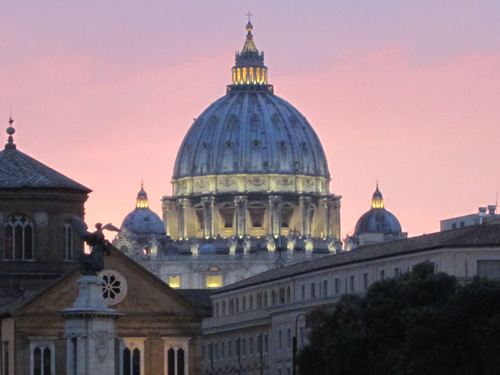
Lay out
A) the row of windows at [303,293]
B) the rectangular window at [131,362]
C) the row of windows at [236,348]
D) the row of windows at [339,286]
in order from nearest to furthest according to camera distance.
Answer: the row of windows at [339,286], the row of windows at [303,293], the rectangular window at [131,362], the row of windows at [236,348]

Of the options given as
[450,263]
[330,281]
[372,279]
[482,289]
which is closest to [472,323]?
[482,289]

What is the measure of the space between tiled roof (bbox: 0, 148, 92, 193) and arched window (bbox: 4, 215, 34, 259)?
1754 millimetres

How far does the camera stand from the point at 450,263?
11569cm

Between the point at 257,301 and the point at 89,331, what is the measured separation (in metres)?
65.4

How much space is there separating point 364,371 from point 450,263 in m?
11.4

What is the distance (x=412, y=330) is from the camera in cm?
10112

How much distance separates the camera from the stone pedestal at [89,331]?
89000mm

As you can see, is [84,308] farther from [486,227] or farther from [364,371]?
[486,227]

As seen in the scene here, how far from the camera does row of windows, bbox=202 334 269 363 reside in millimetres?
147875

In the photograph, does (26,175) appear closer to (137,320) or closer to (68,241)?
(68,241)

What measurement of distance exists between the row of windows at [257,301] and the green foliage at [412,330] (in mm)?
32471

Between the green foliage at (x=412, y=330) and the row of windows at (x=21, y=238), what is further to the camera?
the row of windows at (x=21, y=238)

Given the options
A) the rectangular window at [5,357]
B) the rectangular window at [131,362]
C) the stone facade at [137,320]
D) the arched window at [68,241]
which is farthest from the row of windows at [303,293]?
the rectangular window at [5,357]

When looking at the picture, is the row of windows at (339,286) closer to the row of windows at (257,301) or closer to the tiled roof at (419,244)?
the tiled roof at (419,244)
